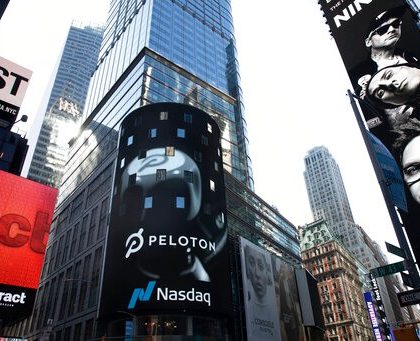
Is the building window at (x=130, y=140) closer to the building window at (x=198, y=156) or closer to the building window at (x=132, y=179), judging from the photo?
the building window at (x=132, y=179)

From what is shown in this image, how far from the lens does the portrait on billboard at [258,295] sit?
5194cm

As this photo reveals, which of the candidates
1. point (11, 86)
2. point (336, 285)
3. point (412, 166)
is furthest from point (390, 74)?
point (336, 285)

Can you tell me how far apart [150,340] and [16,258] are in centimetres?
1703

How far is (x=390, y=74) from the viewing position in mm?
22906

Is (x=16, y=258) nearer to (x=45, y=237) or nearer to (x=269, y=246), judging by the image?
(x=45, y=237)

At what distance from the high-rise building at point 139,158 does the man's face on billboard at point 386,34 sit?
28832 mm

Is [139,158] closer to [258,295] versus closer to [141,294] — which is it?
[141,294]

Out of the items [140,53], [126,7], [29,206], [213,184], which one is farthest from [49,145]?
[29,206]

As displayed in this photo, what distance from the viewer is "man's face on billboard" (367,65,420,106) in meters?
21.9

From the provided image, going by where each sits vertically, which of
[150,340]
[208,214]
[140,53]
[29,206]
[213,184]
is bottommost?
→ [150,340]

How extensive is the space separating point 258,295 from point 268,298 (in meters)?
2.94

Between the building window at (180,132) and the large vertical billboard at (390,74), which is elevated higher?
the building window at (180,132)

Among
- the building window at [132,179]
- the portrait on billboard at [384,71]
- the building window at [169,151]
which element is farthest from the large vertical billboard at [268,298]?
the portrait on billboard at [384,71]

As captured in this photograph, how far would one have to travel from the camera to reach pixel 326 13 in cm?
2789
